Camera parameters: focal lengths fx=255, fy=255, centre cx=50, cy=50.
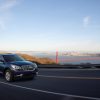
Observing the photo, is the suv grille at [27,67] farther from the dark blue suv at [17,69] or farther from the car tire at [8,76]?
the car tire at [8,76]

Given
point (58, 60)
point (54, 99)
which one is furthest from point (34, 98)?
point (58, 60)

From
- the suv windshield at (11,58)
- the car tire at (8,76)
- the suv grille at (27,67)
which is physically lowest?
the car tire at (8,76)

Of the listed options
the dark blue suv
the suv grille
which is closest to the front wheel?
the dark blue suv

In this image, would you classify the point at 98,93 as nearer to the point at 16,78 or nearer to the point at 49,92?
the point at 49,92

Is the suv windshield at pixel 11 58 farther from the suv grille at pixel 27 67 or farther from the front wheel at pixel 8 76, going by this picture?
the suv grille at pixel 27 67

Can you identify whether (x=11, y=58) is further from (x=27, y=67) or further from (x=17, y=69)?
(x=27, y=67)

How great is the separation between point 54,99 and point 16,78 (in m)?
6.67

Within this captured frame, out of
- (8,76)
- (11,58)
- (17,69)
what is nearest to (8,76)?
(8,76)

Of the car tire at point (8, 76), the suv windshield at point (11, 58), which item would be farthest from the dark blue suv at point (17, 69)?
the suv windshield at point (11, 58)

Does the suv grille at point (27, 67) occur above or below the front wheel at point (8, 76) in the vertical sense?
above

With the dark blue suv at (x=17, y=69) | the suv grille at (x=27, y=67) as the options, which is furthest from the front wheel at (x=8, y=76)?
the suv grille at (x=27, y=67)

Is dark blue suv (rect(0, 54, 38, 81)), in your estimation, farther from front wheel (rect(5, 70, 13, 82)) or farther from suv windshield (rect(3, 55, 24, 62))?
suv windshield (rect(3, 55, 24, 62))

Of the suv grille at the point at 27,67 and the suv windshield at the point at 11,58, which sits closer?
the suv grille at the point at 27,67

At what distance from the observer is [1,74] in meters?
16.4
